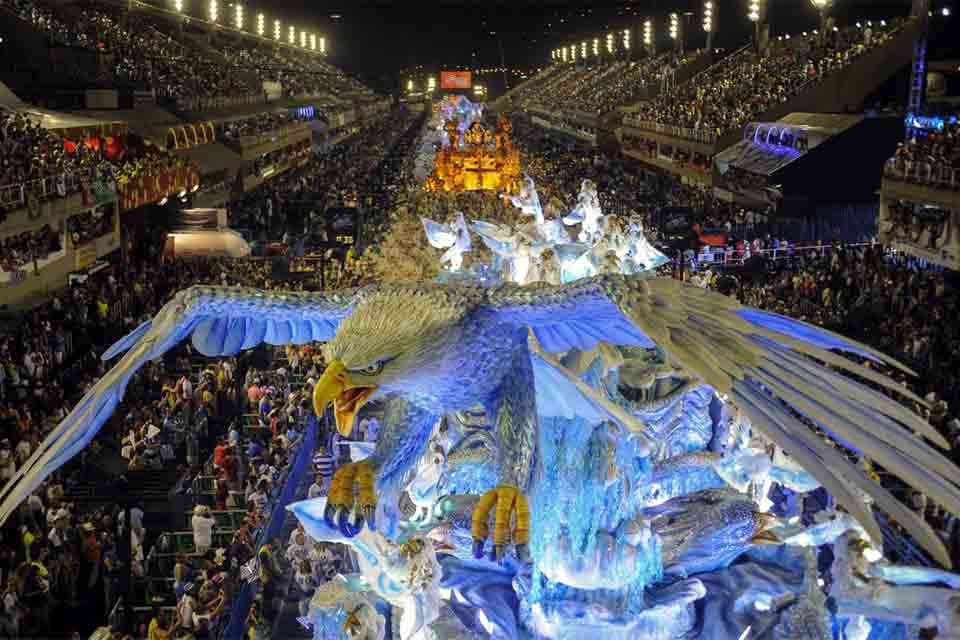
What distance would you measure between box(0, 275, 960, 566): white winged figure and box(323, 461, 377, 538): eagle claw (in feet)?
0.04

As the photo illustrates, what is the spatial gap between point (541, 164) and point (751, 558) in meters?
39.7

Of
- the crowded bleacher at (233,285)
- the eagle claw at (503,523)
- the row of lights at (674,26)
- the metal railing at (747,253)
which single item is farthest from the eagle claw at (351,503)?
the row of lights at (674,26)

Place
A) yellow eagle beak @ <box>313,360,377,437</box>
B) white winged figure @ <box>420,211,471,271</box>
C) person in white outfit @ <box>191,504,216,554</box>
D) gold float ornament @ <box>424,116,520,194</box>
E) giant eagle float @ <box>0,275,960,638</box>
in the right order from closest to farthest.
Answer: giant eagle float @ <box>0,275,960,638</box>, yellow eagle beak @ <box>313,360,377,437</box>, person in white outfit @ <box>191,504,216,554</box>, white winged figure @ <box>420,211,471,271</box>, gold float ornament @ <box>424,116,520,194</box>

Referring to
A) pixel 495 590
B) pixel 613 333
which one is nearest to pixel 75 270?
pixel 495 590

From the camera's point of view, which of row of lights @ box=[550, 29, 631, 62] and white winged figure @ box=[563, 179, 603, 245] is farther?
row of lights @ box=[550, 29, 631, 62]

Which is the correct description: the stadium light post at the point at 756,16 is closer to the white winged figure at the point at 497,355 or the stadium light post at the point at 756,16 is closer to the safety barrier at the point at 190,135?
the safety barrier at the point at 190,135

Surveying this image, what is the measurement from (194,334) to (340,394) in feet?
5.59

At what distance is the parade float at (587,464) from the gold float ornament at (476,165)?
93.9ft

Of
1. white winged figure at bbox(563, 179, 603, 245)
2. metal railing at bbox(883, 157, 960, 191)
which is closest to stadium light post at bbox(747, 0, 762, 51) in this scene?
metal railing at bbox(883, 157, 960, 191)

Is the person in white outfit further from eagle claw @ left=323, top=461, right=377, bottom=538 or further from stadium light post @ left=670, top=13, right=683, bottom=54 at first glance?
stadium light post @ left=670, top=13, right=683, bottom=54

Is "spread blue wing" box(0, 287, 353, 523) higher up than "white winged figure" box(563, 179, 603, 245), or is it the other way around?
"spread blue wing" box(0, 287, 353, 523)

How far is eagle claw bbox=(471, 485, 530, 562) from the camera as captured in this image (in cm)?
628

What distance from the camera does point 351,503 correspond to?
6340mm

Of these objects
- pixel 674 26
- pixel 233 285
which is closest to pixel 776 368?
pixel 233 285
